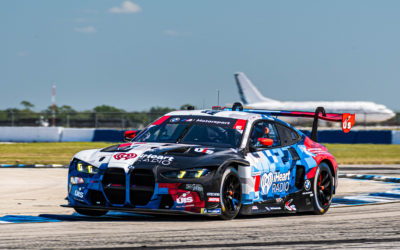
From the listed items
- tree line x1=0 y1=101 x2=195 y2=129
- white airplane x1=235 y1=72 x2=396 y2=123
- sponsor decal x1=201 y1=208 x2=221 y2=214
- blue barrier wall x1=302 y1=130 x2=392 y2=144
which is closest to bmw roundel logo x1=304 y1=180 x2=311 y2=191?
sponsor decal x1=201 y1=208 x2=221 y2=214

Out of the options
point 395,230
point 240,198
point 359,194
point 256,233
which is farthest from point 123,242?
point 359,194

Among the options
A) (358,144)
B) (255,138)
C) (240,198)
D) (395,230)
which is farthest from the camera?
(358,144)

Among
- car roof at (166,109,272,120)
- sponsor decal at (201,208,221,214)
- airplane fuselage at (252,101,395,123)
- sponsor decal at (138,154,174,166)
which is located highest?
airplane fuselage at (252,101,395,123)

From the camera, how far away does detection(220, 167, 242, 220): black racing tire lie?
26.1 feet

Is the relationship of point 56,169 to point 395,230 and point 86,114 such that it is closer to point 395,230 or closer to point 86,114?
point 395,230

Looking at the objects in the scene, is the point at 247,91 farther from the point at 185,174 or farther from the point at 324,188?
the point at 185,174

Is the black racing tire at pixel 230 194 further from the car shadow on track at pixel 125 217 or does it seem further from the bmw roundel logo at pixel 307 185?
the bmw roundel logo at pixel 307 185

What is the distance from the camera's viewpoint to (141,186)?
774 cm

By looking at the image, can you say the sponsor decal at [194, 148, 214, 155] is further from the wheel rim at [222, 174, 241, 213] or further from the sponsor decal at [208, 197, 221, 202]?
the sponsor decal at [208, 197, 221, 202]

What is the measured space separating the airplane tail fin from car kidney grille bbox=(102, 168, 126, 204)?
68.7 meters

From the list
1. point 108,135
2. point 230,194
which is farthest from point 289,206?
point 108,135

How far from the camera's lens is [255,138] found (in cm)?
902

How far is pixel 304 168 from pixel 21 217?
11.7 feet

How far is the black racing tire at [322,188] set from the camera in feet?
31.2
